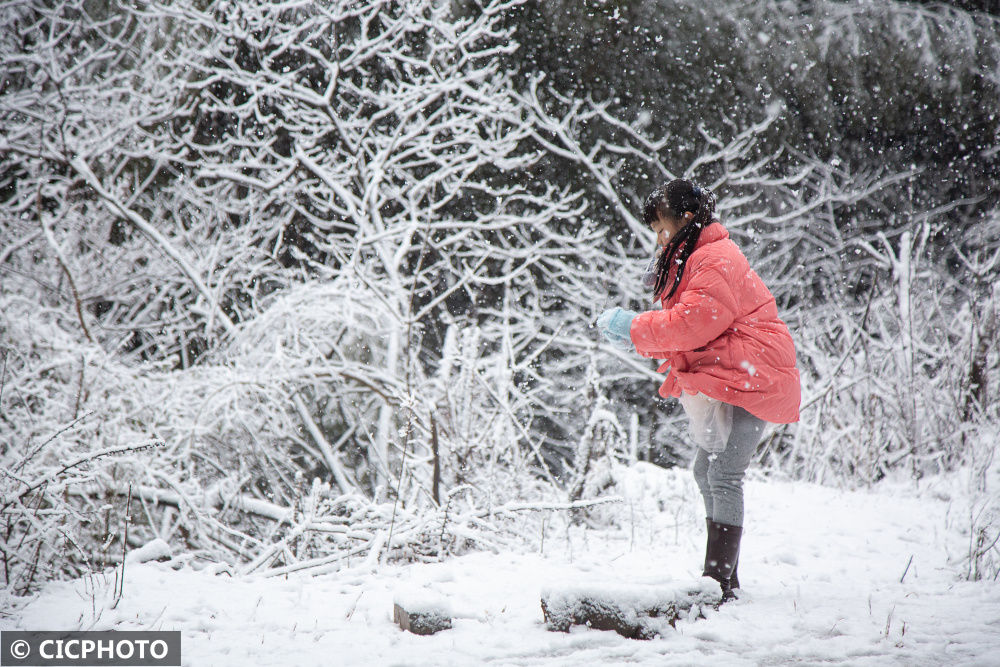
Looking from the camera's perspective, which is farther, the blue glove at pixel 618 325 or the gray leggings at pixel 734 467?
the blue glove at pixel 618 325

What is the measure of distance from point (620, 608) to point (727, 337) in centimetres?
94

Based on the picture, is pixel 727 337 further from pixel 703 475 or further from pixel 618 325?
pixel 703 475

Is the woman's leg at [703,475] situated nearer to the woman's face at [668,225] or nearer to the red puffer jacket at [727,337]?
the red puffer jacket at [727,337]

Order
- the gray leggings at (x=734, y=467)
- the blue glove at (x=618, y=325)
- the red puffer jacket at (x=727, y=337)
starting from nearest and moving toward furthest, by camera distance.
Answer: the red puffer jacket at (x=727, y=337)
the gray leggings at (x=734, y=467)
the blue glove at (x=618, y=325)

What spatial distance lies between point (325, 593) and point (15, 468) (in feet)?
5.47

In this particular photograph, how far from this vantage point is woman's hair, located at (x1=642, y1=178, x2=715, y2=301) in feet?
7.72

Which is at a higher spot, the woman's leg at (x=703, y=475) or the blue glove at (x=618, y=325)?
the blue glove at (x=618, y=325)

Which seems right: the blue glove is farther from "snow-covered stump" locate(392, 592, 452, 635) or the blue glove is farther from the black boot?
"snow-covered stump" locate(392, 592, 452, 635)

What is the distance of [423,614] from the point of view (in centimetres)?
213

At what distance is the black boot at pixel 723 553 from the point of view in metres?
2.29

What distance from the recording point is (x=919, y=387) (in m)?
5.23

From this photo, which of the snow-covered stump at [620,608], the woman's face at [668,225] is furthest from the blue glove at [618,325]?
the snow-covered stump at [620,608]

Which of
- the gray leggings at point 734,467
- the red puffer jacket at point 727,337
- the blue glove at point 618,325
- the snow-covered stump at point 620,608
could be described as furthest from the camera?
the blue glove at point 618,325

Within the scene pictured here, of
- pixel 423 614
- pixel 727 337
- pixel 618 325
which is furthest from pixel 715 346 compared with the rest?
pixel 423 614
